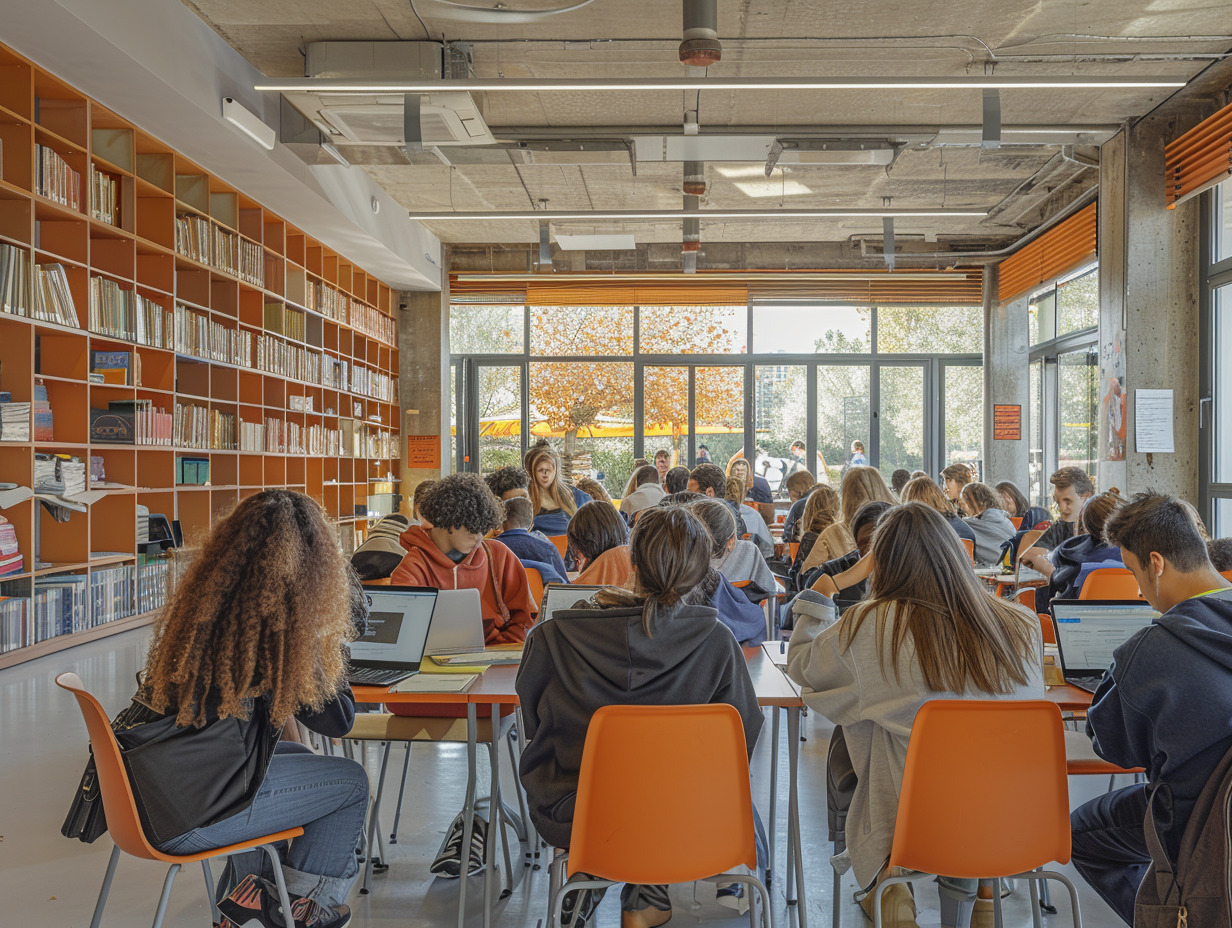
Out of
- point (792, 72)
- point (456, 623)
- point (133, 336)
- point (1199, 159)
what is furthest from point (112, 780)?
point (1199, 159)

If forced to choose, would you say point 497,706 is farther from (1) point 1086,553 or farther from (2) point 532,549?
(1) point 1086,553

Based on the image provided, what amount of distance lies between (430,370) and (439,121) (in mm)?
6091

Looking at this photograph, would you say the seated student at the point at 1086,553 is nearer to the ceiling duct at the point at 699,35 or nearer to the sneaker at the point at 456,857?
the sneaker at the point at 456,857

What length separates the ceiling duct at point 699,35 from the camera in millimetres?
4715

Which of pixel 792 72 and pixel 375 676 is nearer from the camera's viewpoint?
pixel 375 676

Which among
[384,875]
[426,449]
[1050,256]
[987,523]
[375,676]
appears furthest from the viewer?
[426,449]

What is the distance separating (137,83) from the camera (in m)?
5.59

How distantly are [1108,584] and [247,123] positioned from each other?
5.81m

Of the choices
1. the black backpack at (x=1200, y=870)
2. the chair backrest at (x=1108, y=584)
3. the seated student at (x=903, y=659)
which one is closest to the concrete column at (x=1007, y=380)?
the chair backrest at (x=1108, y=584)

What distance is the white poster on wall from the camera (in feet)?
23.9

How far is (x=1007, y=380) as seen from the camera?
1199 cm

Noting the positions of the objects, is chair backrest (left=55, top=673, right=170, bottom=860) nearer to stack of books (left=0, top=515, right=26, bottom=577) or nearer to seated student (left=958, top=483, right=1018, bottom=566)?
stack of books (left=0, top=515, right=26, bottom=577)

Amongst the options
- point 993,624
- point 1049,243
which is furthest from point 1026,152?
point 993,624

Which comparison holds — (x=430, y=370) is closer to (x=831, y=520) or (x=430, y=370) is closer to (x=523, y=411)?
(x=523, y=411)
